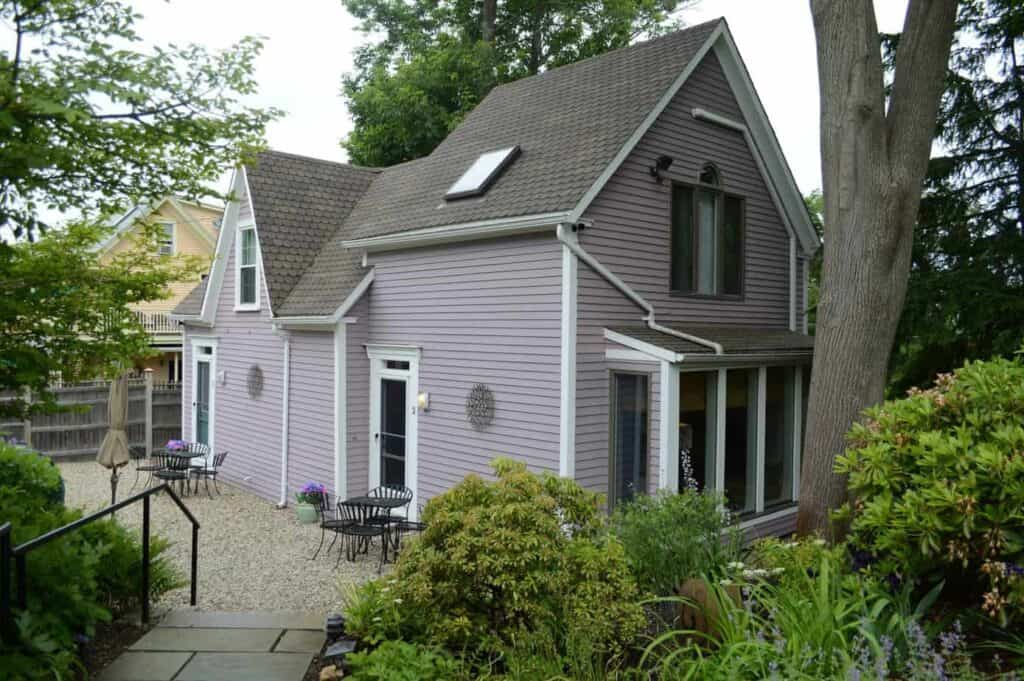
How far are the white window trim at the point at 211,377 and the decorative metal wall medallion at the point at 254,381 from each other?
1664mm

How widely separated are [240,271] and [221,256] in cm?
54

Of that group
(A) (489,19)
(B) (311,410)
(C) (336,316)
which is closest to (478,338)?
(C) (336,316)

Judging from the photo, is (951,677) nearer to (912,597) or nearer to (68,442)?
(912,597)

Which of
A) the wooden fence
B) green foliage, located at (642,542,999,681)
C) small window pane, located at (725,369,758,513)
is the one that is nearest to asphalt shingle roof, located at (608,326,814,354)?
small window pane, located at (725,369,758,513)

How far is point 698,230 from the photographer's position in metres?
11.0

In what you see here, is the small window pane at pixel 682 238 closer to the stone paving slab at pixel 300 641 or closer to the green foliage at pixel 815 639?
the green foliage at pixel 815 639

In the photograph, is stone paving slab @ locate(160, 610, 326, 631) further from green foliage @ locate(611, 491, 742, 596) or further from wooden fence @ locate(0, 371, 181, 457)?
wooden fence @ locate(0, 371, 181, 457)

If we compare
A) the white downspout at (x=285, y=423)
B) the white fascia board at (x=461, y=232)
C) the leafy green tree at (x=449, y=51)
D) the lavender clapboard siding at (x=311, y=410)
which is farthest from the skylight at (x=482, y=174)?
the leafy green tree at (x=449, y=51)

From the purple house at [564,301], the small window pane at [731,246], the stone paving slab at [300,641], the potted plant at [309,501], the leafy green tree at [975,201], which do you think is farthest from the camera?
the potted plant at [309,501]

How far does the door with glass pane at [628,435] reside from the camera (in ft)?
30.4

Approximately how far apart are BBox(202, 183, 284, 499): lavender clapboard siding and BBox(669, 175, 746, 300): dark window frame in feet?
22.7

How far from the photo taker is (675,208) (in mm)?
10719

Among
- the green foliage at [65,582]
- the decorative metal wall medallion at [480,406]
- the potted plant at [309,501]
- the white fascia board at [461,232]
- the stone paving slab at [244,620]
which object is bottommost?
the potted plant at [309,501]

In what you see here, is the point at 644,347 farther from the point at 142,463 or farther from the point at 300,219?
the point at 142,463
